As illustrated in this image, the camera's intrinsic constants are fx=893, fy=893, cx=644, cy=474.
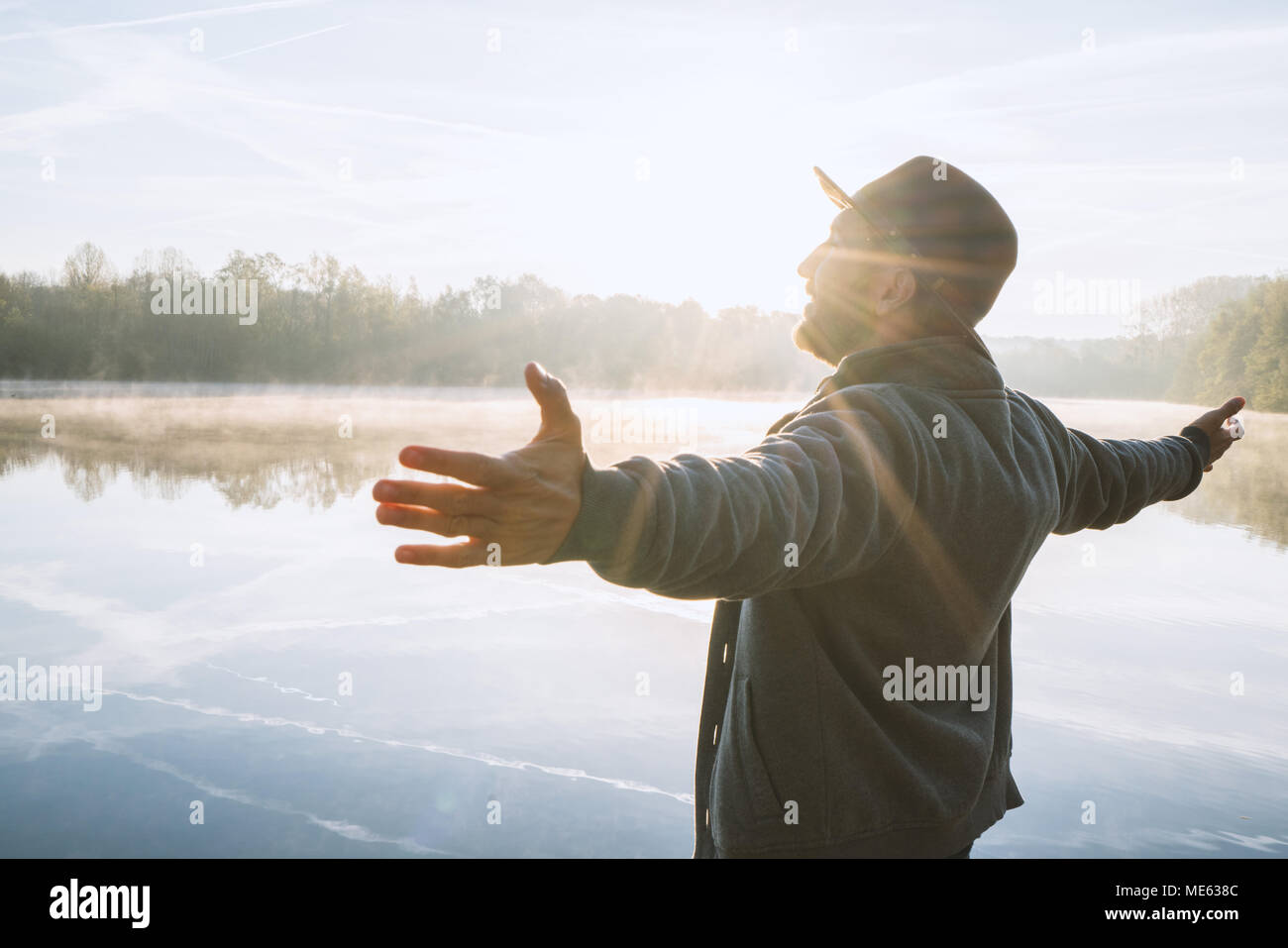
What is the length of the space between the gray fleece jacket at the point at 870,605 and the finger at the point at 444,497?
10.7 inches

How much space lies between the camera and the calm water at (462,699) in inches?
188

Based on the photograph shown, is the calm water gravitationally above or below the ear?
below

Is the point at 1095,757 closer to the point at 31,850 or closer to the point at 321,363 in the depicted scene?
the point at 31,850

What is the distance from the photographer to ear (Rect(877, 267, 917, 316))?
1562 mm

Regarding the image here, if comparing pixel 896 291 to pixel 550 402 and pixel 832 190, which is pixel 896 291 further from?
pixel 550 402

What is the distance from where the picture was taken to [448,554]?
90 cm

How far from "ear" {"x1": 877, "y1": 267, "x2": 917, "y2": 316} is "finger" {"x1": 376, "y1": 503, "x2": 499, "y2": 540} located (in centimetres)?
97

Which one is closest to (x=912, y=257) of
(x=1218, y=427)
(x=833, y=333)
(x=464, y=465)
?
(x=833, y=333)

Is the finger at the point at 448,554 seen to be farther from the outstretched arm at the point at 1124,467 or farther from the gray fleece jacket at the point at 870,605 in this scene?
the outstretched arm at the point at 1124,467

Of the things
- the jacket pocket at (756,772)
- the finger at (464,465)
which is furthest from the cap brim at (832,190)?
the finger at (464,465)

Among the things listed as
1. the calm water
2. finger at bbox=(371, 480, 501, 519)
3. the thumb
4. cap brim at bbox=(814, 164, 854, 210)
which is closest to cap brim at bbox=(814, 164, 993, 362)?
cap brim at bbox=(814, 164, 854, 210)

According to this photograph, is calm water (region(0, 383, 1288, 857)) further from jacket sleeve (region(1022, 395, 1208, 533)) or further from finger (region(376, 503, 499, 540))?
finger (region(376, 503, 499, 540))

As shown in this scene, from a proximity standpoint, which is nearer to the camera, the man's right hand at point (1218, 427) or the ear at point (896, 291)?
the ear at point (896, 291)

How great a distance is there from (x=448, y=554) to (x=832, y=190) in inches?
42.7
